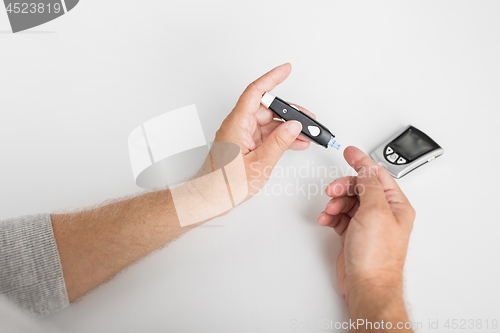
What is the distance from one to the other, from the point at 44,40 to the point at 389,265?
1145 millimetres

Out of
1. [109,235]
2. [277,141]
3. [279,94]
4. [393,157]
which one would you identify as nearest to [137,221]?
[109,235]

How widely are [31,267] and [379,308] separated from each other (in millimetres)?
643

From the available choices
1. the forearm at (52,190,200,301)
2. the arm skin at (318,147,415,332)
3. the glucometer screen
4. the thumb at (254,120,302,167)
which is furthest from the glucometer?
the forearm at (52,190,200,301)

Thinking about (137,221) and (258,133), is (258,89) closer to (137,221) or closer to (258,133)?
(258,133)

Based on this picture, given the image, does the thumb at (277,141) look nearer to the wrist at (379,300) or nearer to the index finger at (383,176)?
the index finger at (383,176)

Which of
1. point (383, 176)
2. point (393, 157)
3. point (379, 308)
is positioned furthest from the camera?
point (393, 157)

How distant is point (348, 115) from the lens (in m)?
0.91

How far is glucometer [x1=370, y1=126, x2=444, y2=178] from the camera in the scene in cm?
82

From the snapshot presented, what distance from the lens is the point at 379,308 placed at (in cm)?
61

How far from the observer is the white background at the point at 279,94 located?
2.37 feet

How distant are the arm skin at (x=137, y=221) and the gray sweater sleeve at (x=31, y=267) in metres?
0.02

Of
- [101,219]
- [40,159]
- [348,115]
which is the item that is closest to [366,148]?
[348,115]

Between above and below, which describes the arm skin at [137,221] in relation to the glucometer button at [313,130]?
below

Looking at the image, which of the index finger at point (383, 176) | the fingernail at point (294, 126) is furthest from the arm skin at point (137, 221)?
the index finger at point (383, 176)
